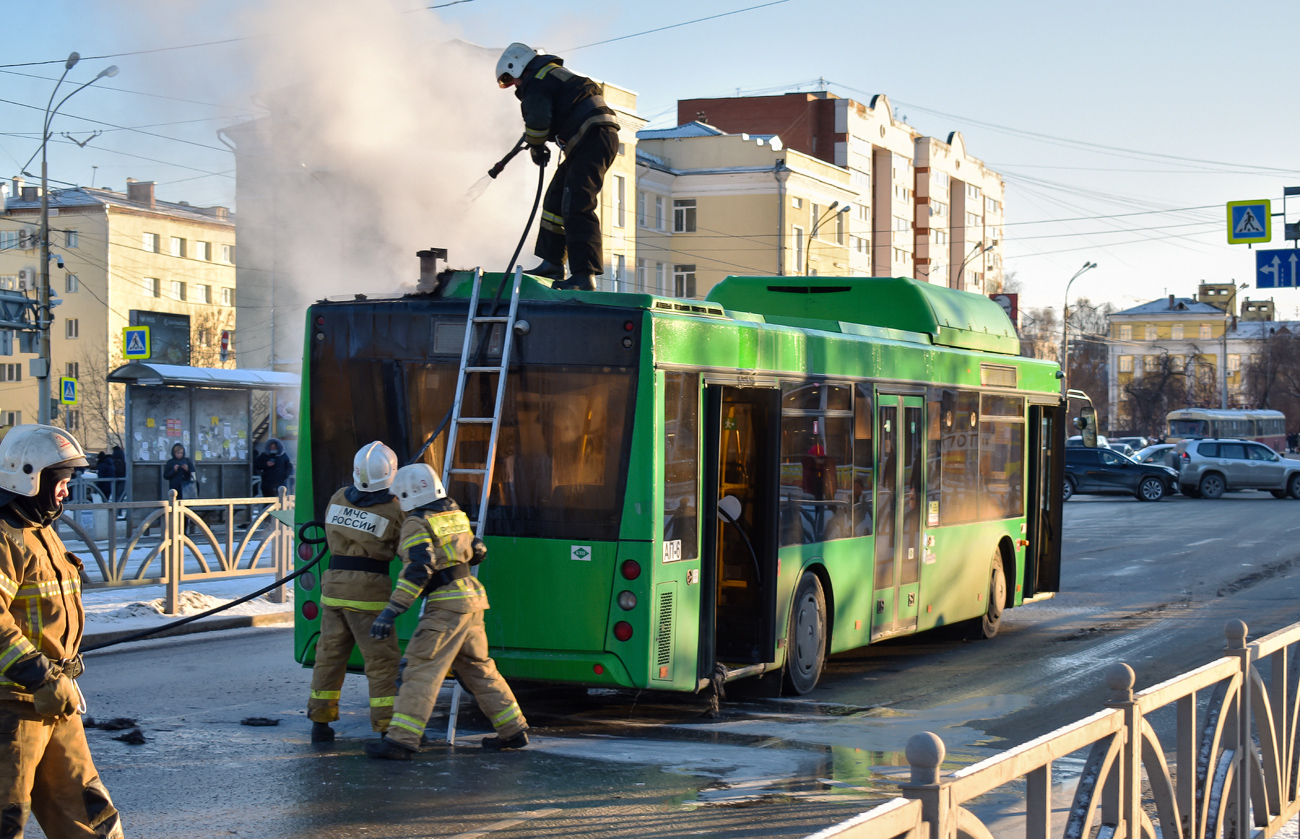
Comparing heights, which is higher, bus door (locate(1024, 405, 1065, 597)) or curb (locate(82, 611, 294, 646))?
bus door (locate(1024, 405, 1065, 597))

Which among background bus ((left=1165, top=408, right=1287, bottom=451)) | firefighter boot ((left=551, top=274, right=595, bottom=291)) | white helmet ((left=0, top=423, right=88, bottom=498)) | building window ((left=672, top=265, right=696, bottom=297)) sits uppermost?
building window ((left=672, top=265, right=696, bottom=297))

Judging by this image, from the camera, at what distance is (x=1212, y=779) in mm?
5418

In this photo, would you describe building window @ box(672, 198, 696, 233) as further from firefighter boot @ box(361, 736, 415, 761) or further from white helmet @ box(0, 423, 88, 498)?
white helmet @ box(0, 423, 88, 498)

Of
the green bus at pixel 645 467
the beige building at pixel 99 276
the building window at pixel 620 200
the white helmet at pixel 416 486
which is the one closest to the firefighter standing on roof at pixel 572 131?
the green bus at pixel 645 467

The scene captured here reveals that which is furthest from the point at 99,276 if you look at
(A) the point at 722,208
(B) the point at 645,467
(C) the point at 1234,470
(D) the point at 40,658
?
(D) the point at 40,658

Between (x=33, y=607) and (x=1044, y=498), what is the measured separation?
1174cm

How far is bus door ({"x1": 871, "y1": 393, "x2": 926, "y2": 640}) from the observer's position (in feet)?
34.9

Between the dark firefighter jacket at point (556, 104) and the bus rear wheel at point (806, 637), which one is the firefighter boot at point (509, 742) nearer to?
the bus rear wheel at point (806, 637)

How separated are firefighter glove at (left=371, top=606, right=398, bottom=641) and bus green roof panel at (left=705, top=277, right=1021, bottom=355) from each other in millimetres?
5470

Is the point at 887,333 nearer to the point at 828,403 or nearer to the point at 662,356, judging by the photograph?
the point at 828,403

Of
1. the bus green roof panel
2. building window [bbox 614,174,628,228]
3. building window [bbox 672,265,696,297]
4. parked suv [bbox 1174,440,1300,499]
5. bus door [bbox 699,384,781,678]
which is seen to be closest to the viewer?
bus door [bbox 699,384,781,678]

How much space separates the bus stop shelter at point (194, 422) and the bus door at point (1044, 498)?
14720 mm

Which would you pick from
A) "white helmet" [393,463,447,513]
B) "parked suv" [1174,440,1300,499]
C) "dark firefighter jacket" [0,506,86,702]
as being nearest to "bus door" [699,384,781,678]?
"white helmet" [393,463,447,513]

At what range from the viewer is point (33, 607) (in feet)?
14.9
